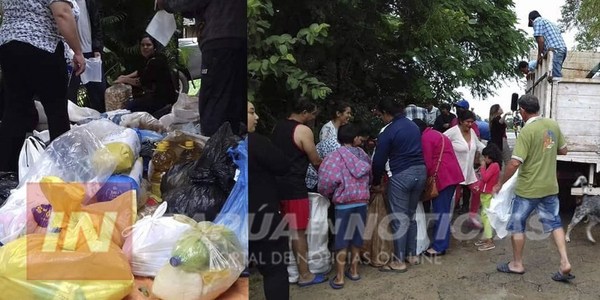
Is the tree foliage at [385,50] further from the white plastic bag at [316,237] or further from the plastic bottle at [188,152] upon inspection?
the white plastic bag at [316,237]

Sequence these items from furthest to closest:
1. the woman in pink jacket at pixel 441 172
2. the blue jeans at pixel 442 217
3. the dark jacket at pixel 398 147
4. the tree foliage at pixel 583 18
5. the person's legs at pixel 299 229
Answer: the tree foliage at pixel 583 18 → the blue jeans at pixel 442 217 → the woman in pink jacket at pixel 441 172 → the dark jacket at pixel 398 147 → the person's legs at pixel 299 229

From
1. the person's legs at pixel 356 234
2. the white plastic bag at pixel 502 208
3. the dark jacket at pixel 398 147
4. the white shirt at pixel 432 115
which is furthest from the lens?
the white shirt at pixel 432 115

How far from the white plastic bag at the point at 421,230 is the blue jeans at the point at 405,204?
0.06m

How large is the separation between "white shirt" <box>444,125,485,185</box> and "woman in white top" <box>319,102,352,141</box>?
122 cm

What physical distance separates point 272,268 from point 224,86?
3.43 ft

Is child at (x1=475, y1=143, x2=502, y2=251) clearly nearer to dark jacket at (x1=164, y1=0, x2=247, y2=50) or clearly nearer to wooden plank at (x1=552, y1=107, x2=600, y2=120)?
wooden plank at (x1=552, y1=107, x2=600, y2=120)

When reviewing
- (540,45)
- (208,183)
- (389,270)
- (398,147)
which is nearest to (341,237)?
(389,270)

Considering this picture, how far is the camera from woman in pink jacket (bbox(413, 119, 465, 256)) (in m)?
4.04

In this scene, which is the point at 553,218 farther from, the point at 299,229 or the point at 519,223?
the point at 299,229

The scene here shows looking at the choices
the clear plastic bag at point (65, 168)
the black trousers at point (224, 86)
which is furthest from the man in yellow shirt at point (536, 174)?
the clear plastic bag at point (65, 168)

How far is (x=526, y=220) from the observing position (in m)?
3.69

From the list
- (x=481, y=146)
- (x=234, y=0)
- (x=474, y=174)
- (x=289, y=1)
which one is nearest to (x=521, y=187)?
(x=474, y=174)

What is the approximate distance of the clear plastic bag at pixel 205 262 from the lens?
2.07 meters

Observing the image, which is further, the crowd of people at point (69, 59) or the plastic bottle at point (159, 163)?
the plastic bottle at point (159, 163)
